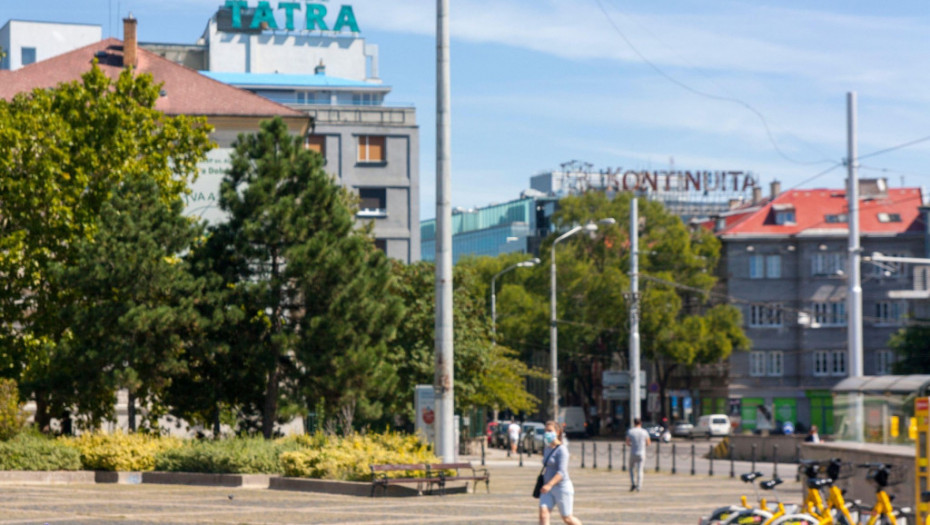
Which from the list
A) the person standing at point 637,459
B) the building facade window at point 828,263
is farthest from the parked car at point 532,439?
the building facade window at point 828,263

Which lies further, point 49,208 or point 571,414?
point 571,414

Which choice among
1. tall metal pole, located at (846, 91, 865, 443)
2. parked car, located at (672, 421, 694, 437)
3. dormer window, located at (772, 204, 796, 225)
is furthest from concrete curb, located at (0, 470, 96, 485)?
dormer window, located at (772, 204, 796, 225)

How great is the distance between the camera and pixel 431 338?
51.8 m

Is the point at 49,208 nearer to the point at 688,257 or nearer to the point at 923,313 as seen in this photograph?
the point at 688,257

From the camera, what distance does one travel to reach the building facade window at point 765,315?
3666 inches

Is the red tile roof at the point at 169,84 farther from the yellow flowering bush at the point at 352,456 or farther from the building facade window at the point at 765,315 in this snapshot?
the building facade window at the point at 765,315

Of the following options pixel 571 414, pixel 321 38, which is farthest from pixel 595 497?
pixel 321 38

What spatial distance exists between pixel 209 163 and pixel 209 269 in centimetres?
A: 1675

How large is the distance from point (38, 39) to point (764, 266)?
61.0 metres

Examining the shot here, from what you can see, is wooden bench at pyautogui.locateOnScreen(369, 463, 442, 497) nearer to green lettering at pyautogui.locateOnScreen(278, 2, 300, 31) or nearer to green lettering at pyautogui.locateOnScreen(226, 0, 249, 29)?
green lettering at pyautogui.locateOnScreen(226, 0, 249, 29)

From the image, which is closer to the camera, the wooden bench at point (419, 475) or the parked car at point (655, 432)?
the wooden bench at point (419, 475)

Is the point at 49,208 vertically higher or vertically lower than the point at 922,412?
higher

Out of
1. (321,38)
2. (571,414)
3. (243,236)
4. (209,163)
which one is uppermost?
(321,38)

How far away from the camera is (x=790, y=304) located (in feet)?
306
